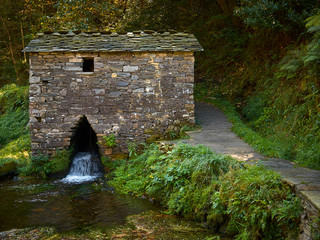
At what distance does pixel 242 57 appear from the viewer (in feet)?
47.4

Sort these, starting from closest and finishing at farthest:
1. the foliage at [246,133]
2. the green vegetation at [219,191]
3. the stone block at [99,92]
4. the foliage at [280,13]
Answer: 1. the green vegetation at [219,191]
2. the foliage at [246,133]
3. the stone block at [99,92]
4. the foliage at [280,13]

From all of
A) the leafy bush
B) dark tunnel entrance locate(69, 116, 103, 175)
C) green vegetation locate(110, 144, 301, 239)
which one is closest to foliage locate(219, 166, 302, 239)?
green vegetation locate(110, 144, 301, 239)

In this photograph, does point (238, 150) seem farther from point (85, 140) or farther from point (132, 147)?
point (85, 140)

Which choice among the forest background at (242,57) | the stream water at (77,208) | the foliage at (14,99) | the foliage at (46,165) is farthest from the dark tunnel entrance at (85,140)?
the foliage at (14,99)

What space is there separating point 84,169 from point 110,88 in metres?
2.62

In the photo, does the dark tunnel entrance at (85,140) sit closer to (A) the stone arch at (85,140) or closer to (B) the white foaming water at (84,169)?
(A) the stone arch at (85,140)

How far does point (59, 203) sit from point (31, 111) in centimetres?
350

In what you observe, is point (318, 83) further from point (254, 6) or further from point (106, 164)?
point (106, 164)

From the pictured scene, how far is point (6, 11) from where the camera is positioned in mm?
20297

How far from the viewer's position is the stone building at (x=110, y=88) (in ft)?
30.5

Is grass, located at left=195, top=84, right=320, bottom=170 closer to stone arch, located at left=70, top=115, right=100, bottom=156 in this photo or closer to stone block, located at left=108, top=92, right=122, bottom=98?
stone block, located at left=108, top=92, right=122, bottom=98

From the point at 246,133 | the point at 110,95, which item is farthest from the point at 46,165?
the point at 246,133

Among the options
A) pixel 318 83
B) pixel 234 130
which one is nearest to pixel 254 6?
pixel 318 83

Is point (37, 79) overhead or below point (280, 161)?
overhead
